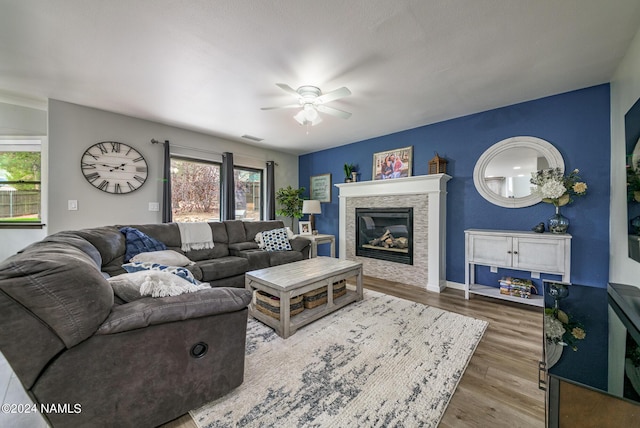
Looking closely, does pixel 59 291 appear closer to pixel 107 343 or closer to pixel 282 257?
pixel 107 343

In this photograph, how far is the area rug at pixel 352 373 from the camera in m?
1.33

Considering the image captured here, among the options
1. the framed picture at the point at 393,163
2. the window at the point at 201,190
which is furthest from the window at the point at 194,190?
the framed picture at the point at 393,163

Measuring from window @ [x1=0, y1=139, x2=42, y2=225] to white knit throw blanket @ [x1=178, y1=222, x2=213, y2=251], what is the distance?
1910mm

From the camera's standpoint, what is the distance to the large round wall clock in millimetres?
3203

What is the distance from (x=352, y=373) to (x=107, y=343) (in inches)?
55.9

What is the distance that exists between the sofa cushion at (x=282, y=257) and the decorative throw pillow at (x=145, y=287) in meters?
2.13

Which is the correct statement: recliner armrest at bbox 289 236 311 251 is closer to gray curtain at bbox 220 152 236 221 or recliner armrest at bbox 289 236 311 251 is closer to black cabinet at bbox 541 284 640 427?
gray curtain at bbox 220 152 236 221

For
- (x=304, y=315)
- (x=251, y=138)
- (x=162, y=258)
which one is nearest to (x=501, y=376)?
(x=304, y=315)

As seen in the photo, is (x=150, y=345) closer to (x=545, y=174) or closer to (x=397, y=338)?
(x=397, y=338)

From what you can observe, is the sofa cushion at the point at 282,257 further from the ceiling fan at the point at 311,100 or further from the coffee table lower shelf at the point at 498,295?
the coffee table lower shelf at the point at 498,295

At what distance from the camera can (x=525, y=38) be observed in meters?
1.88

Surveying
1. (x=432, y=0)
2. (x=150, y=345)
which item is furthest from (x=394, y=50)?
(x=150, y=345)

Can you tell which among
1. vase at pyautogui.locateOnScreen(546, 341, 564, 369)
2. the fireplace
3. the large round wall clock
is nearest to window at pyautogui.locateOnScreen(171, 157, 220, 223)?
the large round wall clock

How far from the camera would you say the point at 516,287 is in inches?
115
